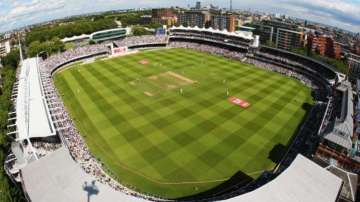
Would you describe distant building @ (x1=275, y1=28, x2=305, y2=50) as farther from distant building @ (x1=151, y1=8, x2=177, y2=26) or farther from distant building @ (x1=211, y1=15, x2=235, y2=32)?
distant building @ (x1=151, y1=8, x2=177, y2=26)

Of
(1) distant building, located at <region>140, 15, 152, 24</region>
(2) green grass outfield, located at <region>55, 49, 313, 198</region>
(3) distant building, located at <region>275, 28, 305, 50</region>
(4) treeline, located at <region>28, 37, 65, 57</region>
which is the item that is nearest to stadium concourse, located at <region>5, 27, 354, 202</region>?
(2) green grass outfield, located at <region>55, 49, 313, 198</region>

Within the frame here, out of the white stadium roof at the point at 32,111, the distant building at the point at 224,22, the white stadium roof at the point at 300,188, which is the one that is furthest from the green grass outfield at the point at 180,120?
the distant building at the point at 224,22

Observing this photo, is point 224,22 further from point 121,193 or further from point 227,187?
point 121,193

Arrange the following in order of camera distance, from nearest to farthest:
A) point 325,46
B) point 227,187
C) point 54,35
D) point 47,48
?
point 227,187 < point 47,48 < point 325,46 < point 54,35

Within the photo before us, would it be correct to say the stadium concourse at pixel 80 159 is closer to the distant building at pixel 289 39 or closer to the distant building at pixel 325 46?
the distant building at pixel 325 46

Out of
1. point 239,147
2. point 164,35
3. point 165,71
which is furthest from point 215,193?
point 164,35

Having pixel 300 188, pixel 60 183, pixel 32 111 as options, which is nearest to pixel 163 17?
pixel 32 111

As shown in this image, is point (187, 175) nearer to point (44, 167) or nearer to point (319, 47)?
point (44, 167)
